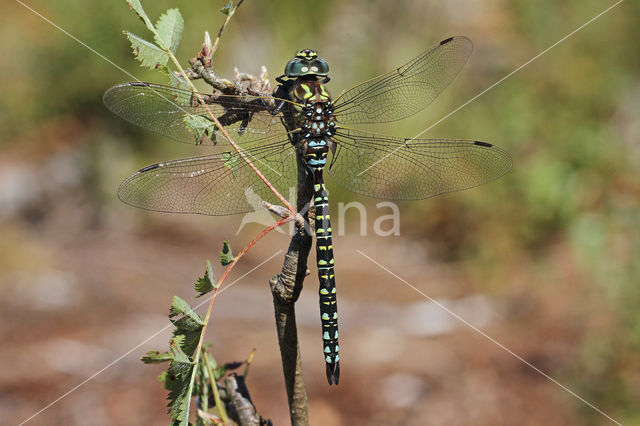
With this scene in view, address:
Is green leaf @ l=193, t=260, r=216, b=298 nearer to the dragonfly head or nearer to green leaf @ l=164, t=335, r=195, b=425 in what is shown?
green leaf @ l=164, t=335, r=195, b=425

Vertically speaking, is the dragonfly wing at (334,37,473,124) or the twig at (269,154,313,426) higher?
the dragonfly wing at (334,37,473,124)

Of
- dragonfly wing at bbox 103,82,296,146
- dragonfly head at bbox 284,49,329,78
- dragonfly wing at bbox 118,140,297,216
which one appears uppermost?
dragonfly head at bbox 284,49,329,78

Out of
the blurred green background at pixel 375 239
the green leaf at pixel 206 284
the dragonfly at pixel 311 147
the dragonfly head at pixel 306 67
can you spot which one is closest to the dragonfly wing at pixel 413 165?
the dragonfly at pixel 311 147

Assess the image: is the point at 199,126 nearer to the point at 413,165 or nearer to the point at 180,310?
the point at 180,310

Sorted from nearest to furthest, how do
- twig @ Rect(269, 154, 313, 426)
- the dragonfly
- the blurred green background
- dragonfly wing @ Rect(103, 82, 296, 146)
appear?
1. twig @ Rect(269, 154, 313, 426)
2. dragonfly wing @ Rect(103, 82, 296, 146)
3. the dragonfly
4. the blurred green background

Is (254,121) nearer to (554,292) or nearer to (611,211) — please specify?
(554,292)

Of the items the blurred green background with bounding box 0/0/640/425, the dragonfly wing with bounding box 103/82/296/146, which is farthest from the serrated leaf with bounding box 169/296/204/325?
the blurred green background with bounding box 0/0/640/425

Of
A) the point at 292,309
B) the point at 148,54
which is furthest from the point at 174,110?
the point at 292,309
